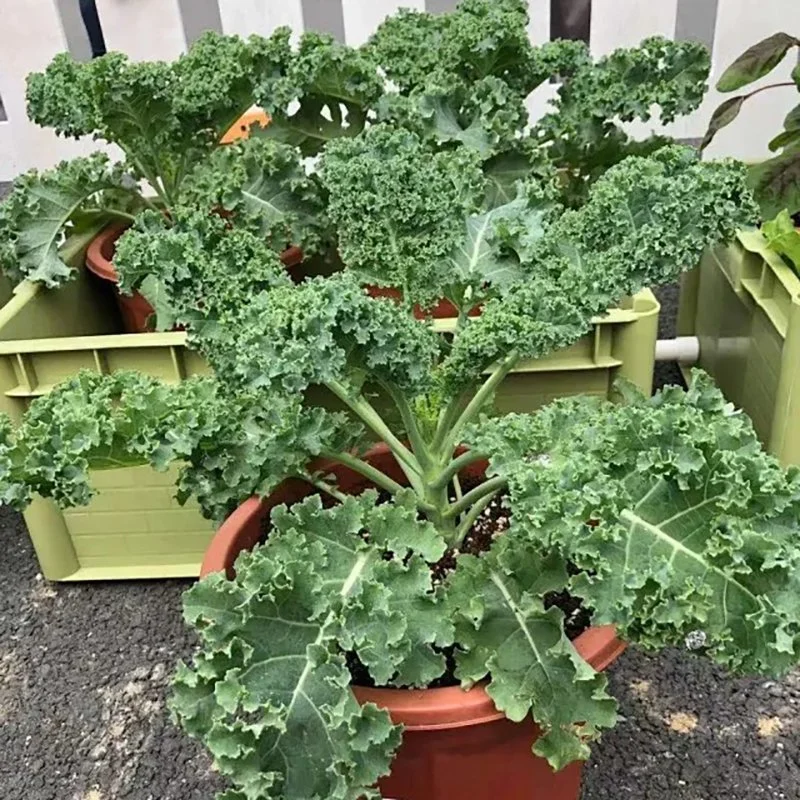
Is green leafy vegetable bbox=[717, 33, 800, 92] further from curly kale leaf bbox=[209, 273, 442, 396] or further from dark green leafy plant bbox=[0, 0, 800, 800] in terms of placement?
curly kale leaf bbox=[209, 273, 442, 396]

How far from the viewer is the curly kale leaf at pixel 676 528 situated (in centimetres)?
102

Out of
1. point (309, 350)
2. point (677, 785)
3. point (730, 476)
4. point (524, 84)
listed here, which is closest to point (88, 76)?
point (524, 84)

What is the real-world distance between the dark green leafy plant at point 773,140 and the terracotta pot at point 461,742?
105 centimetres

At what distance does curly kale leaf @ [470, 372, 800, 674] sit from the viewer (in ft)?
3.34

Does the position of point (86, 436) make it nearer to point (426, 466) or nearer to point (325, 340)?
point (325, 340)

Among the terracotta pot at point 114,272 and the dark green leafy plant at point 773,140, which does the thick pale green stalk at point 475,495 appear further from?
the dark green leafy plant at point 773,140

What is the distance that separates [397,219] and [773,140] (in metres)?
1.09

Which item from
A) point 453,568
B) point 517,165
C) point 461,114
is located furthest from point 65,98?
point 453,568

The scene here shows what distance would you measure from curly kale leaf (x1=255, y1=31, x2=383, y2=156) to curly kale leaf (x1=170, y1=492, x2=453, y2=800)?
3.38 ft

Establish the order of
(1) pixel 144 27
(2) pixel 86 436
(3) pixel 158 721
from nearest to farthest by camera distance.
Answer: (2) pixel 86 436, (3) pixel 158 721, (1) pixel 144 27

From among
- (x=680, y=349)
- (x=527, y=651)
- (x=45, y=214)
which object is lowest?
(x=680, y=349)

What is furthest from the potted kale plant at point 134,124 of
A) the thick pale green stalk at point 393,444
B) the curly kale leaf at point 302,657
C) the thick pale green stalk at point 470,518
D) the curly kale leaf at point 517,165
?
the curly kale leaf at point 302,657

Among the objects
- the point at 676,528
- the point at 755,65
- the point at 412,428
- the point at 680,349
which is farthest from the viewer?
the point at 680,349

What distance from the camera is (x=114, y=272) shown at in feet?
6.36
